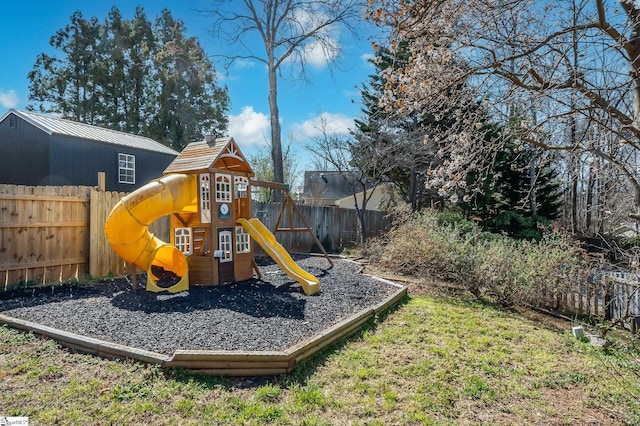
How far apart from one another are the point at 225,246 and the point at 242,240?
456mm

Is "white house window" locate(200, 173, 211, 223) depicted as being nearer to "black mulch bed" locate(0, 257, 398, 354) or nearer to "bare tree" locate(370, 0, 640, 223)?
"black mulch bed" locate(0, 257, 398, 354)

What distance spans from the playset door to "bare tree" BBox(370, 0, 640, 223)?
13.1 feet

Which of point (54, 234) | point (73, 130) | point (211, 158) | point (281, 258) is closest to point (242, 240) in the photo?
point (281, 258)

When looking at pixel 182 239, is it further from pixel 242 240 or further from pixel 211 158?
pixel 211 158

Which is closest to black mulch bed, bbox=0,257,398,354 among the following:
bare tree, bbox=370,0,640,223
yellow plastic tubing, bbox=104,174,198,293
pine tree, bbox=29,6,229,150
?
yellow plastic tubing, bbox=104,174,198,293

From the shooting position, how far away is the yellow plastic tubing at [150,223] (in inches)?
225

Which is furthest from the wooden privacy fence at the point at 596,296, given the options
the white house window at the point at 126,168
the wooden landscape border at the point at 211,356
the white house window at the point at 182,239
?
the white house window at the point at 126,168

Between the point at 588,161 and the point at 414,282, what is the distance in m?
4.63

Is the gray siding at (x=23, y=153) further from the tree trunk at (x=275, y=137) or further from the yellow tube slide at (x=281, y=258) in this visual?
the yellow tube slide at (x=281, y=258)

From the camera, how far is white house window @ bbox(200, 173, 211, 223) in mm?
6555

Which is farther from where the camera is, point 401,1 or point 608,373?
point 608,373

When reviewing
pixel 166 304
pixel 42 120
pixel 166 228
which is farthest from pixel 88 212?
pixel 42 120

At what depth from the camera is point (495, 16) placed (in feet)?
11.6

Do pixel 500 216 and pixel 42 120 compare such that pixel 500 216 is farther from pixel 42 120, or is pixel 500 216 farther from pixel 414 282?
pixel 42 120
